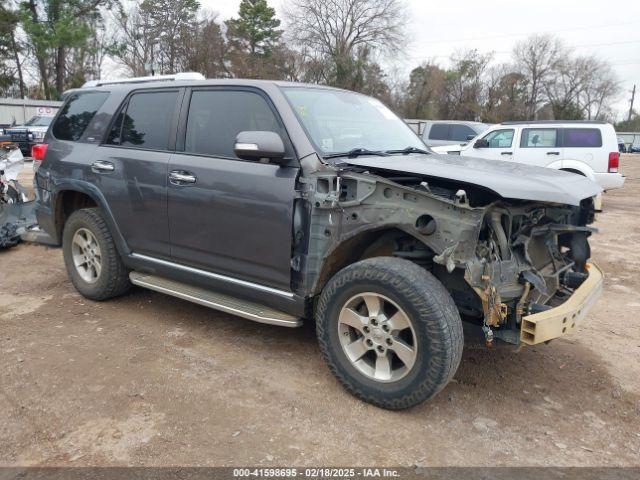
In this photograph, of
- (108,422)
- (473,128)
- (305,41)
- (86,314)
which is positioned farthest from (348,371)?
(305,41)

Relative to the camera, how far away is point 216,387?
3508mm

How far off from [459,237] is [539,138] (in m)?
10.2

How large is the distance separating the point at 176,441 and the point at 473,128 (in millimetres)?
15335

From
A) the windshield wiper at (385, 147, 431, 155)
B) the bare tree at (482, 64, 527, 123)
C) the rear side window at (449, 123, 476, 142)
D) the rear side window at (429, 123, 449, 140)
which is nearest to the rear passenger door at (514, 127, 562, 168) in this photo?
the rear side window at (449, 123, 476, 142)

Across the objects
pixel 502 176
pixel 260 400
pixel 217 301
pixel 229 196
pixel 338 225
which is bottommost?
pixel 260 400

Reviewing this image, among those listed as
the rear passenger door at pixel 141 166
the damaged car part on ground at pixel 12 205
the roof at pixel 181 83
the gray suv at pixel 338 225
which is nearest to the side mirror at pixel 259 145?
the gray suv at pixel 338 225

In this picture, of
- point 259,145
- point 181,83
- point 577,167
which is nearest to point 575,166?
point 577,167

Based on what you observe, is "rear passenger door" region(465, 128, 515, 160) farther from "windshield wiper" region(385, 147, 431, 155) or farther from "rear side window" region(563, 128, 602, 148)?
"windshield wiper" region(385, 147, 431, 155)

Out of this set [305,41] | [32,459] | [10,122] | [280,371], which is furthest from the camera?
[305,41]

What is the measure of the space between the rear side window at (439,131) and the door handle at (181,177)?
13.9 metres

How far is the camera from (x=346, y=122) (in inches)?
159

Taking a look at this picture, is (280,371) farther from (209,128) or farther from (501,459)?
(209,128)

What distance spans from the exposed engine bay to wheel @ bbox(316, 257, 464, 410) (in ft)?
0.66

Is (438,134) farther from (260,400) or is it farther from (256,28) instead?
(256,28)
